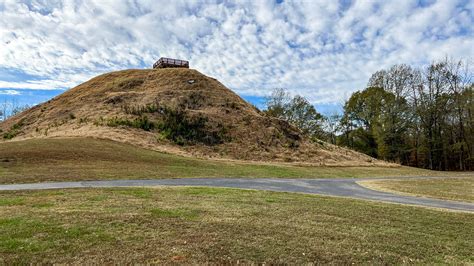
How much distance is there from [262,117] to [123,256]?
40.9 meters

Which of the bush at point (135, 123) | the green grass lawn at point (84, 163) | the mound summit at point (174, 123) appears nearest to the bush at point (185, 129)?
the mound summit at point (174, 123)

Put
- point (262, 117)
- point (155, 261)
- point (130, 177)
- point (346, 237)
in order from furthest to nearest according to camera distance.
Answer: point (262, 117)
point (130, 177)
point (346, 237)
point (155, 261)

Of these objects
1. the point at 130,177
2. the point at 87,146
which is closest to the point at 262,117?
the point at 87,146

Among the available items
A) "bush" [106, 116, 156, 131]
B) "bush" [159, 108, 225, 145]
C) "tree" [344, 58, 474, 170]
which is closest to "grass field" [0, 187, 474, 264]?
"bush" [106, 116, 156, 131]

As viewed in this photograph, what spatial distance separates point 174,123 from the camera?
39562 mm

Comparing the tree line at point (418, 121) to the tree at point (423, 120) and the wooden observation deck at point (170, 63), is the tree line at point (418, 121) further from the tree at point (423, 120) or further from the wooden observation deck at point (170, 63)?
the wooden observation deck at point (170, 63)

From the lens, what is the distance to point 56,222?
6957 mm

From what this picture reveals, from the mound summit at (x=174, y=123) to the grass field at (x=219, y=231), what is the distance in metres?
23.3

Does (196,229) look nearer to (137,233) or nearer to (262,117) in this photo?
(137,233)

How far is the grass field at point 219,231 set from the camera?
5359mm

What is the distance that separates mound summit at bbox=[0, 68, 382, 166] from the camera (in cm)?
3509

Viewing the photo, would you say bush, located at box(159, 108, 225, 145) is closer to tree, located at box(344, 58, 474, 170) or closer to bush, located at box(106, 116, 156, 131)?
bush, located at box(106, 116, 156, 131)

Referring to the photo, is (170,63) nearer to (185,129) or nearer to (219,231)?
(185,129)

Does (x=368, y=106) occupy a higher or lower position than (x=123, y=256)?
higher
